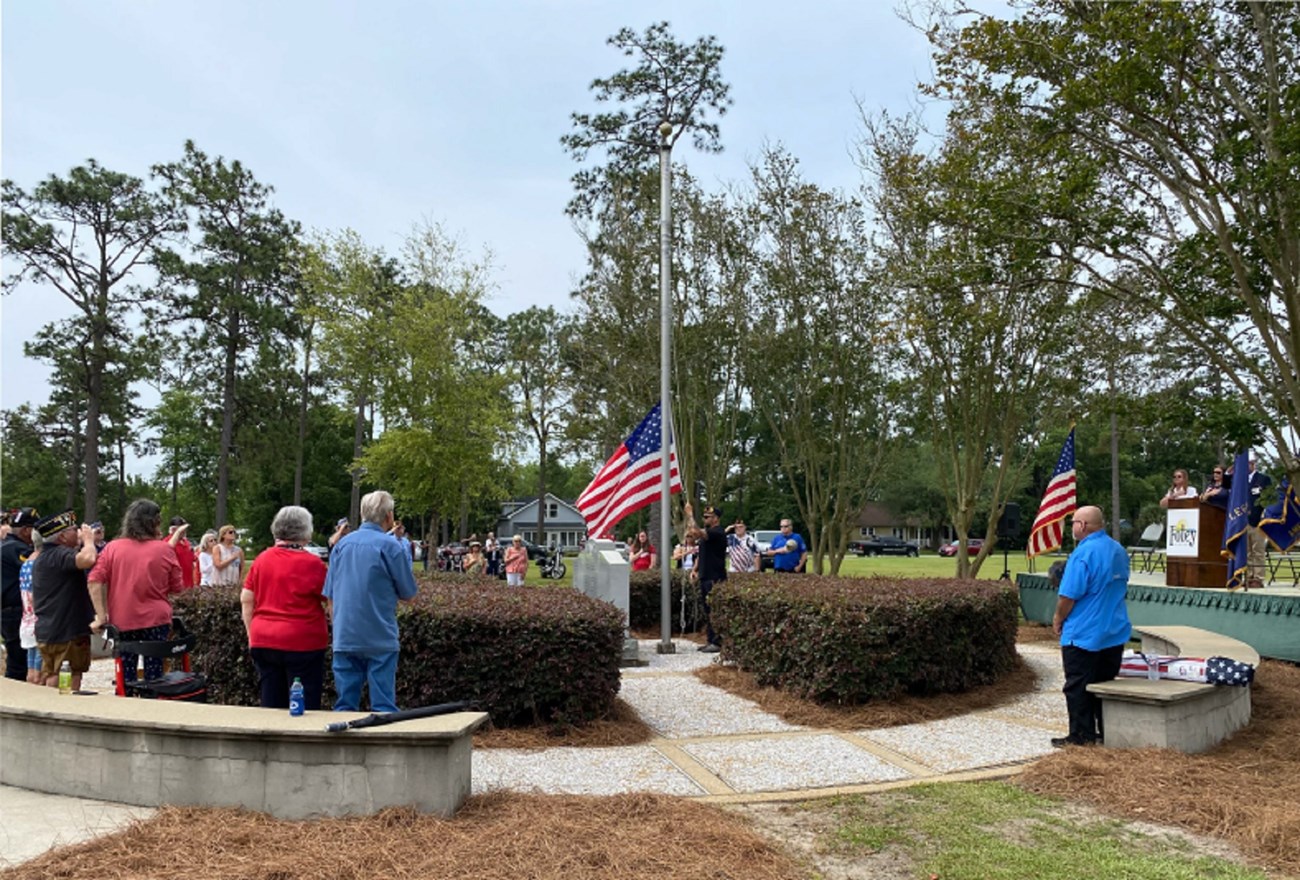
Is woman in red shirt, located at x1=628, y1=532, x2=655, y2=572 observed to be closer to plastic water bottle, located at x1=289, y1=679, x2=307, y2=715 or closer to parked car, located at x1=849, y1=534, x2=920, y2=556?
plastic water bottle, located at x1=289, y1=679, x2=307, y2=715

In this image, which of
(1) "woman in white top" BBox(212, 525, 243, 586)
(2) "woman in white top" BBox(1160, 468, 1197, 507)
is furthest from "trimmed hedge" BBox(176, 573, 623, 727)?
(2) "woman in white top" BBox(1160, 468, 1197, 507)

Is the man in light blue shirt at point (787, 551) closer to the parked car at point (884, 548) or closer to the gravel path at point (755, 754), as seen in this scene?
the gravel path at point (755, 754)

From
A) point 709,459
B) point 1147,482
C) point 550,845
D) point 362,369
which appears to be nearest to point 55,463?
point 362,369

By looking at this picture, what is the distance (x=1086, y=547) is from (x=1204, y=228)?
182 inches

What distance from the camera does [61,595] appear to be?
23.1ft

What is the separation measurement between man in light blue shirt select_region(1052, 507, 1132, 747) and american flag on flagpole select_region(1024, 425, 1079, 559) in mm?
8669

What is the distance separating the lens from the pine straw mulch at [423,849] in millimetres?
4234

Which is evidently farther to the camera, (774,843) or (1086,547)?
(1086,547)

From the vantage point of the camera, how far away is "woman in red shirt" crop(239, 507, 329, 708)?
5793 mm

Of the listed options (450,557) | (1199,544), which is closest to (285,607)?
(1199,544)

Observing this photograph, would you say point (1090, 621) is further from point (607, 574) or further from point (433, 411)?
point (433, 411)

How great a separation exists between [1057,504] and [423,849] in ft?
44.3

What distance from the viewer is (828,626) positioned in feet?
28.4

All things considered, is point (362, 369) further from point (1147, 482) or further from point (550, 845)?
point (1147, 482)
